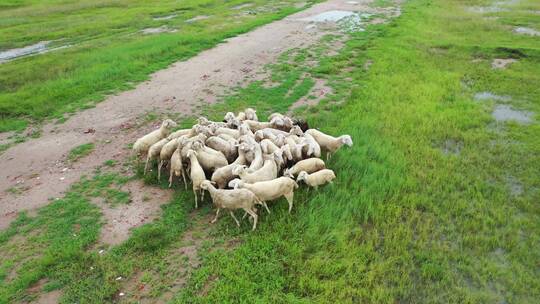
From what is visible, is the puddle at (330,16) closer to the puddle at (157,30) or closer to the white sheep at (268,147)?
the puddle at (157,30)

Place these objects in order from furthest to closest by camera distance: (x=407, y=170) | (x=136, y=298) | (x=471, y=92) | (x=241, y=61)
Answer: (x=241, y=61) < (x=471, y=92) < (x=407, y=170) < (x=136, y=298)

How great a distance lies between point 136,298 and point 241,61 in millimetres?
14153

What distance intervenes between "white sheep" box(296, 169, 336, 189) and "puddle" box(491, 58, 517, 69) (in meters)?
13.1

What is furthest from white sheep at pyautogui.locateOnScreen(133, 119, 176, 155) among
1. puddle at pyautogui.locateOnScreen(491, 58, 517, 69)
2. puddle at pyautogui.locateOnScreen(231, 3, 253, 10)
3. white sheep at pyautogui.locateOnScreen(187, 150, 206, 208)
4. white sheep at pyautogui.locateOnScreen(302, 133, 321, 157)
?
puddle at pyautogui.locateOnScreen(231, 3, 253, 10)

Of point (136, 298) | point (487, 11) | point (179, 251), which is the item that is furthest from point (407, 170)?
point (487, 11)

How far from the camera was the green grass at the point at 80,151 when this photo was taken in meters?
10.3

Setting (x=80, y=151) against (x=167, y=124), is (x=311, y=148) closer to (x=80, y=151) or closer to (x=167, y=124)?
(x=167, y=124)

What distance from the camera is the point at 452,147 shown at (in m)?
10.3

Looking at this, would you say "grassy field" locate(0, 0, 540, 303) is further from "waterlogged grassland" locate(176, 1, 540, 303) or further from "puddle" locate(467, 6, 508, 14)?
"puddle" locate(467, 6, 508, 14)

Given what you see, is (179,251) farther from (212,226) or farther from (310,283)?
(310,283)

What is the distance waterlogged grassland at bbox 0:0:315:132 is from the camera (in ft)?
47.5

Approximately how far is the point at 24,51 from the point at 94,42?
13.1 feet

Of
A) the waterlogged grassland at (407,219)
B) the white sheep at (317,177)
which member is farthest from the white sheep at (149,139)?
the waterlogged grassland at (407,219)

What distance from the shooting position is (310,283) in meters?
5.99
